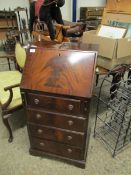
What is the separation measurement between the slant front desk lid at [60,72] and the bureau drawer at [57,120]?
0.68ft

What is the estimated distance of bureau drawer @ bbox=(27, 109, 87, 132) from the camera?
4.05 feet

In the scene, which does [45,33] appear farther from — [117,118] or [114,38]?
[117,118]

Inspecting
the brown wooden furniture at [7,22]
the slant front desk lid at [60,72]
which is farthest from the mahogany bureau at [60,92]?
the brown wooden furniture at [7,22]

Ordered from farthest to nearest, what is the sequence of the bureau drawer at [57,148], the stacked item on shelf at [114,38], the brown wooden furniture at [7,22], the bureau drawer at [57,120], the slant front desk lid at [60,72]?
1. the brown wooden furniture at [7,22]
2. the stacked item on shelf at [114,38]
3. the bureau drawer at [57,148]
4. the bureau drawer at [57,120]
5. the slant front desk lid at [60,72]

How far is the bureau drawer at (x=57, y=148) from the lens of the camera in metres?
1.42

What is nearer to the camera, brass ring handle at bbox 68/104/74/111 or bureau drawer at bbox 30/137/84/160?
brass ring handle at bbox 68/104/74/111

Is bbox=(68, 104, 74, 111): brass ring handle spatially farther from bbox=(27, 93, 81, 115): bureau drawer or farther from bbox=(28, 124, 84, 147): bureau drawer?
bbox=(28, 124, 84, 147): bureau drawer

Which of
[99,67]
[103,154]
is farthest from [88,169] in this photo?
[99,67]

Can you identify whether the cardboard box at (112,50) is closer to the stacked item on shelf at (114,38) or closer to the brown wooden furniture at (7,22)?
the stacked item on shelf at (114,38)

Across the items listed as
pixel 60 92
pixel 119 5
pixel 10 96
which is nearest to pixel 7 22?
pixel 119 5

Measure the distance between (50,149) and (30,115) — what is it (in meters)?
0.39

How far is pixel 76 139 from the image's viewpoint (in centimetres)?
133

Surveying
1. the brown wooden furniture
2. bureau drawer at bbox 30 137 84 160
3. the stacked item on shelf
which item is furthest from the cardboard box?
the brown wooden furniture

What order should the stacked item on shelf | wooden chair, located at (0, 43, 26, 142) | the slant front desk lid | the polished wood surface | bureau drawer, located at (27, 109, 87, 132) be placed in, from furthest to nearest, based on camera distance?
the polished wood surface → the stacked item on shelf → wooden chair, located at (0, 43, 26, 142) → bureau drawer, located at (27, 109, 87, 132) → the slant front desk lid
